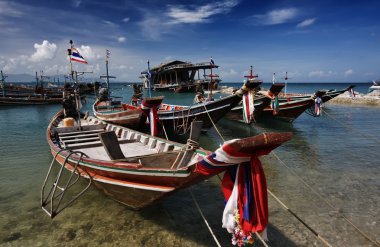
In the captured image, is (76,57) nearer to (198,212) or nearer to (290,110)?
(198,212)

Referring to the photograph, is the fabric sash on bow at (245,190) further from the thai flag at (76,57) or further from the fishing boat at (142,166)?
the thai flag at (76,57)

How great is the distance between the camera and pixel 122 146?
9.04 metres

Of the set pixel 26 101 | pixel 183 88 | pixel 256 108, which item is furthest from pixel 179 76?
pixel 256 108

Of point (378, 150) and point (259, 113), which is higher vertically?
point (259, 113)

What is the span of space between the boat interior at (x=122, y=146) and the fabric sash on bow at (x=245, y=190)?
2444 millimetres

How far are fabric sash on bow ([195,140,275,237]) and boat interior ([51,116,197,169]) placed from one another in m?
2.44

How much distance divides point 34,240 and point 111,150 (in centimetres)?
268

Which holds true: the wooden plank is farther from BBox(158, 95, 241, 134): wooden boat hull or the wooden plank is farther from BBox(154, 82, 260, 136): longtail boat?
BBox(158, 95, 241, 134): wooden boat hull

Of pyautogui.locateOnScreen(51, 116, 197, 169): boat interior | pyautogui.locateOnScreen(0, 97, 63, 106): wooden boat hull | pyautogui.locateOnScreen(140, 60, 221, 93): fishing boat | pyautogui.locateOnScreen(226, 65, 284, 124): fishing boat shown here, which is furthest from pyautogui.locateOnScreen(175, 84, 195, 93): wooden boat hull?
Answer: pyautogui.locateOnScreen(51, 116, 197, 169): boat interior

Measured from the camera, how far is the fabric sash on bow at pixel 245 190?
3826mm

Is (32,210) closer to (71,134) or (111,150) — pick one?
(111,150)

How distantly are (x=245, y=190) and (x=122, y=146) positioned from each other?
613cm

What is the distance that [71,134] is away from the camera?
34.5 feet

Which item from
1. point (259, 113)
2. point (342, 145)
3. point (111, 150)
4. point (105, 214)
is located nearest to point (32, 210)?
point (105, 214)
